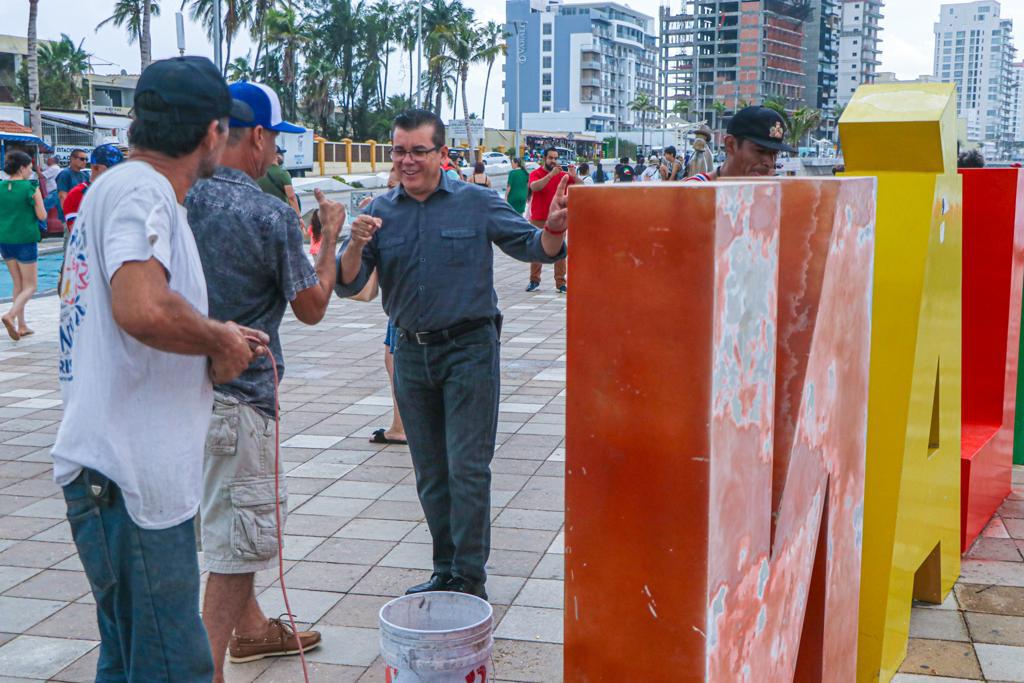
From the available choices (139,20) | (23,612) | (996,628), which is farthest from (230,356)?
(139,20)

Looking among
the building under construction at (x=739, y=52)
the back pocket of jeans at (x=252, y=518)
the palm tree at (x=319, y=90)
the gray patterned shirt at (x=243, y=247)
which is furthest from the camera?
the building under construction at (x=739, y=52)

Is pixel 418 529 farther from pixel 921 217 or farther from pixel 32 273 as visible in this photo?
pixel 32 273

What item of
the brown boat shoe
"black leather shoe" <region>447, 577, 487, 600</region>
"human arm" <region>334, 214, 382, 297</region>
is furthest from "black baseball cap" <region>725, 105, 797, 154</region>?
the brown boat shoe

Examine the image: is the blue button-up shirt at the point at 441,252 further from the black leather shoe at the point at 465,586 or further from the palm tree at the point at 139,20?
the palm tree at the point at 139,20

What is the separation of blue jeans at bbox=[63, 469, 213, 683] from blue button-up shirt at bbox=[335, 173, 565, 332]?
1835 millimetres

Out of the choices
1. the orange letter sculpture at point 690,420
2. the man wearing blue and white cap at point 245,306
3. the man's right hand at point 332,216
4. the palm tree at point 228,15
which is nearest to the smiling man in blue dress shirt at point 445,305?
the man's right hand at point 332,216

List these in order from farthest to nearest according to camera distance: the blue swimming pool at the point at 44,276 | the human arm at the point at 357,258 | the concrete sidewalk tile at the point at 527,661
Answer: the blue swimming pool at the point at 44,276 → the human arm at the point at 357,258 → the concrete sidewalk tile at the point at 527,661

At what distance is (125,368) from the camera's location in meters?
2.28

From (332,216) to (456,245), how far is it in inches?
31.6

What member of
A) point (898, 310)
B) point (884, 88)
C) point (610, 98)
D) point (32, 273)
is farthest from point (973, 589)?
point (610, 98)

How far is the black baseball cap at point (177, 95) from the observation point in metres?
2.34

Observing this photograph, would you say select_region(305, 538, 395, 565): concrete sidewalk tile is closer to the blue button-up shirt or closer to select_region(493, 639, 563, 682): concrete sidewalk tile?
select_region(493, 639, 563, 682): concrete sidewalk tile

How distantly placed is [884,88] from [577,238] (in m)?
2.52

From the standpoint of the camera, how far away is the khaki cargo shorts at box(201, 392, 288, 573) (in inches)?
127
